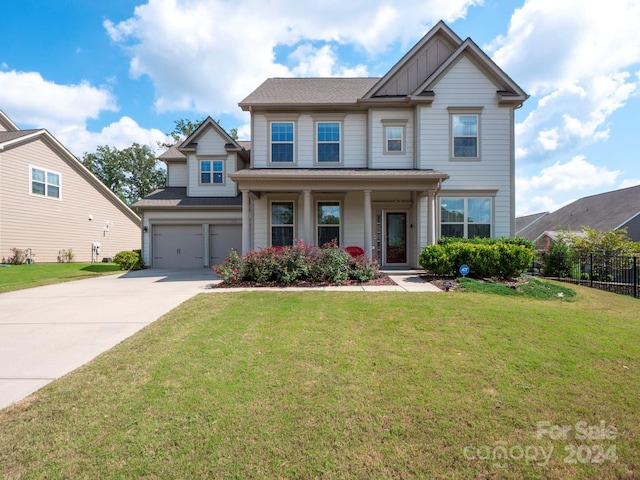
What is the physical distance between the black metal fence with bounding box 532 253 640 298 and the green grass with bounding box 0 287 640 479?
5.83 metres

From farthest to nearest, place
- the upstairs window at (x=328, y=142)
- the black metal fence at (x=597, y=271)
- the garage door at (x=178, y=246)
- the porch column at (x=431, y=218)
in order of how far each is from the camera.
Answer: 1. the garage door at (x=178, y=246)
2. the upstairs window at (x=328, y=142)
3. the porch column at (x=431, y=218)
4. the black metal fence at (x=597, y=271)

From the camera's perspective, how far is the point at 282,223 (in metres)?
11.6

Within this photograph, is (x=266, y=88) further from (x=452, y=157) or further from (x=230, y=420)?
(x=230, y=420)

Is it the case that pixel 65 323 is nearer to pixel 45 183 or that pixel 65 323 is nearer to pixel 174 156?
pixel 174 156

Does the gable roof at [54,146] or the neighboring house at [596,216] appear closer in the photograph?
the gable roof at [54,146]

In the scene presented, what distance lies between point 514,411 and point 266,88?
13.3m

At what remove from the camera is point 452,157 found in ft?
35.4

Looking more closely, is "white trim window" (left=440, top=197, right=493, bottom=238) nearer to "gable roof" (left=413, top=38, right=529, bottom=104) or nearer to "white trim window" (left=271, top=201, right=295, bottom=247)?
"gable roof" (left=413, top=38, right=529, bottom=104)

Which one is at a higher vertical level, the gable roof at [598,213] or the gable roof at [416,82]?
the gable roof at [416,82]

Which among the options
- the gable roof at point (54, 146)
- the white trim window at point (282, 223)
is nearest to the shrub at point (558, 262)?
the white trim window at point (282, 223)

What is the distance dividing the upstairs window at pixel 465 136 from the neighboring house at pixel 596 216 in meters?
11.3

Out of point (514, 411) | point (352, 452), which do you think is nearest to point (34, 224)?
point (352, 452)

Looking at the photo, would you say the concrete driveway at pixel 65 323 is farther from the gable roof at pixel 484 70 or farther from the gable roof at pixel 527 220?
the gable roof at pixel 527 220

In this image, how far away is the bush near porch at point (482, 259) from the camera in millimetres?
8203
